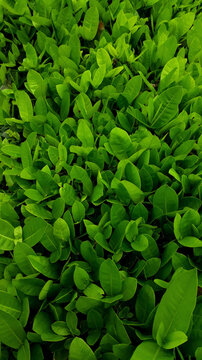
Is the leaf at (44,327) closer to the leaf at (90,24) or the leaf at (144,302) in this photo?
the leaf at (144,302)

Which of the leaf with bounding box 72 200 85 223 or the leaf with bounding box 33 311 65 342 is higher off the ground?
the leaf with bounding box 72 200 85 223

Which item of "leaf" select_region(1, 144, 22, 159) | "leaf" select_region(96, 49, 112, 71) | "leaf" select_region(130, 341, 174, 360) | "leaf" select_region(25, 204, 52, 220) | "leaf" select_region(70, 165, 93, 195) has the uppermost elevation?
"leaf" select_region(96, 49, 112, 71)

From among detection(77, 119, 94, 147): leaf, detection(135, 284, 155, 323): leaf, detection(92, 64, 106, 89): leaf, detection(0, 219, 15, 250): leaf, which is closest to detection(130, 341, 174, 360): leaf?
detection(135, 284, 155, 323): leaf

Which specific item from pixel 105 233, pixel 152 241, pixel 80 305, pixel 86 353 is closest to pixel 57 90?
pixel 105 233

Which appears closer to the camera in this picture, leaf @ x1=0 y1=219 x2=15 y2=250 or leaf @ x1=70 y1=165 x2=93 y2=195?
leaf @ x1=0 y1=219 x2=15 y2=250

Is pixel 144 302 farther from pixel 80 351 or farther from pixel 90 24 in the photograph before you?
pixel 90 24

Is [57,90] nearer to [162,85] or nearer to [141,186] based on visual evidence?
[162,85]

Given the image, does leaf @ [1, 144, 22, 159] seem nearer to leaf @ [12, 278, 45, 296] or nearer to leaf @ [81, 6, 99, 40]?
leaf @ [12, 278, 45, 296]

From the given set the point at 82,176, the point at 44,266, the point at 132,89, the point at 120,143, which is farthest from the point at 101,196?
the point at 132,89
